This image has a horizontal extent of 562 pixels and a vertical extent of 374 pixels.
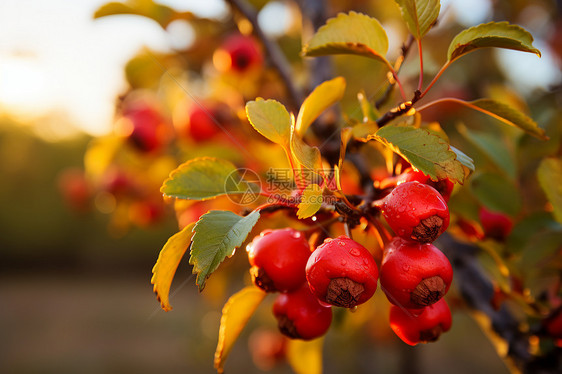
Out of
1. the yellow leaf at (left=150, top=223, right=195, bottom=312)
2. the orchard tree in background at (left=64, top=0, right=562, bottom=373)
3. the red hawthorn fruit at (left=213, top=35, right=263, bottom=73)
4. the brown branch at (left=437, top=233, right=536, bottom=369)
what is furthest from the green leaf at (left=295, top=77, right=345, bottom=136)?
the red hawthorn fruit at (left=213, top=35, right=263, bottom=73)

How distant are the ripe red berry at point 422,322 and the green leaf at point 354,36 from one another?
397mm

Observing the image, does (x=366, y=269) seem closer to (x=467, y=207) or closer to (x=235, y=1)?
(x=467, y=207)

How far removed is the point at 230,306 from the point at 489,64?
259 cm

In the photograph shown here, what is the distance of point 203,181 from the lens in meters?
0.65

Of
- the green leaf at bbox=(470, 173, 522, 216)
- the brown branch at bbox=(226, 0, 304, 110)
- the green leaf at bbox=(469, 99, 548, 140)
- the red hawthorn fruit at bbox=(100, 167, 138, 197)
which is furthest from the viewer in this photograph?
the red hawthorn fruit at bbox=(100, 167, 138, 197)

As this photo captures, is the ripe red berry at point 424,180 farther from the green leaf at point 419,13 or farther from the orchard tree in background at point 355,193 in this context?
the green leaf at point 419,13

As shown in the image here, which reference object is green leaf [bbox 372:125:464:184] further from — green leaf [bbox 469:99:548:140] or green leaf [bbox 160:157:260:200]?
green leaf [bbox 160:157:260:200]

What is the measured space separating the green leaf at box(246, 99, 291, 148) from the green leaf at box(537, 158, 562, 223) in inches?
20.9

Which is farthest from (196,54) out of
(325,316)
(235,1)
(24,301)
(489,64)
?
(24,301)

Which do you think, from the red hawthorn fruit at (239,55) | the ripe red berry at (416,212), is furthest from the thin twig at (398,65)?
the red hawthorn fruit at (239,55)

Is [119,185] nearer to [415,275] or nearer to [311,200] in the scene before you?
[311,200]

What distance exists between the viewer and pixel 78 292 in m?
8.44

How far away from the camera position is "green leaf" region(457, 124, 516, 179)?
922 millimetres

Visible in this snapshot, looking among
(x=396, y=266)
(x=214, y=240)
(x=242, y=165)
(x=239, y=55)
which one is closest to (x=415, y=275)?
(x=396, y=266)
